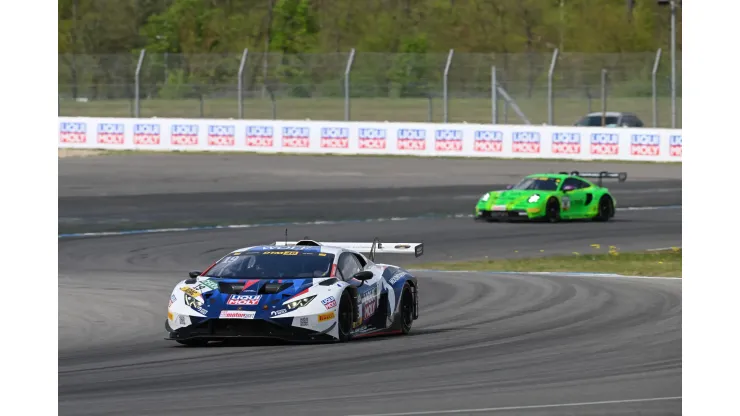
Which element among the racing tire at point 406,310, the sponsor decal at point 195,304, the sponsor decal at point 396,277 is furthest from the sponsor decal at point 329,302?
the racing tire at point 406,310

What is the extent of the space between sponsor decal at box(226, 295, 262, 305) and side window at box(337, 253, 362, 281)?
1.26 meters

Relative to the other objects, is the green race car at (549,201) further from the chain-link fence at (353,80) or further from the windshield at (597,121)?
the chain-link fence at (353,80)

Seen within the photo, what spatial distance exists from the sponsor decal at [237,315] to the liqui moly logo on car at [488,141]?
38.3m

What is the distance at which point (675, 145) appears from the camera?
50531mm

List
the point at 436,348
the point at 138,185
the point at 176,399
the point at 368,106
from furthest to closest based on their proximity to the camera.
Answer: the point at 368,106 < the point at 138,185 < the point at 436,348 < the point at 176,399

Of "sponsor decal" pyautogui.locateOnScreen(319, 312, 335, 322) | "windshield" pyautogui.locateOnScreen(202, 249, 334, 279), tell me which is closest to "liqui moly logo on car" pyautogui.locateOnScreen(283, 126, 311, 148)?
"windshield" pyautogui.locateOnScreen(202, 249, 334, 279)

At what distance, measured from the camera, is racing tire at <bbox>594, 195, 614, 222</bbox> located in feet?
111

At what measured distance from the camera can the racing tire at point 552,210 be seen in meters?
33.2

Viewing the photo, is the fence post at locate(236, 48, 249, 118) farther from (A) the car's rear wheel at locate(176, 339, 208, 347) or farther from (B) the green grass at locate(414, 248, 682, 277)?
(A) the car's rear wheel at locate(176, 339, 208, 347)

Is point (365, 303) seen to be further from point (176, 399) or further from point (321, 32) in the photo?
point (321, 32)

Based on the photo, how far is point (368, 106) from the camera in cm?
6344
